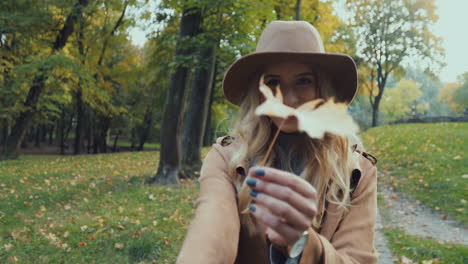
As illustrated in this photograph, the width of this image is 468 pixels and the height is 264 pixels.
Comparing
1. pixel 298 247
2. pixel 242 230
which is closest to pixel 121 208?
pixel 242 230

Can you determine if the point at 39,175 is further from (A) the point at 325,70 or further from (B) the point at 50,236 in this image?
(A) the point at 325,70

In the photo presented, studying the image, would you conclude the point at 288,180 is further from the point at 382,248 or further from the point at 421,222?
the point at 421,222

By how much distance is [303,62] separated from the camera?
65.5 inches

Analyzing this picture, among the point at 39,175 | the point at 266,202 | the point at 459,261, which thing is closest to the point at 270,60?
the point at 266,202

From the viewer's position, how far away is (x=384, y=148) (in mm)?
13422

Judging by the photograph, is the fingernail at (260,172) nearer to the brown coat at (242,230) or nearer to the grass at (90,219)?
the brown coat at (242,230)

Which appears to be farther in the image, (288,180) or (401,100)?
(401,100)

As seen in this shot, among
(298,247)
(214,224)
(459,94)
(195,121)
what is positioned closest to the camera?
(298,247)

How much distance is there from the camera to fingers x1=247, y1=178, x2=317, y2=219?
103 centimetres

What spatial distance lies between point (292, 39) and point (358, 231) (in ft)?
3.11

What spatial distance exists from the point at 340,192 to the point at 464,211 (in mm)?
6093

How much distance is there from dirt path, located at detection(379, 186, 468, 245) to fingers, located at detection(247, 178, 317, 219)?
17.7 ft

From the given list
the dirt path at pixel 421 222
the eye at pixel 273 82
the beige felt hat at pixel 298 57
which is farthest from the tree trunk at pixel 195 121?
the eye at pixel 273 82

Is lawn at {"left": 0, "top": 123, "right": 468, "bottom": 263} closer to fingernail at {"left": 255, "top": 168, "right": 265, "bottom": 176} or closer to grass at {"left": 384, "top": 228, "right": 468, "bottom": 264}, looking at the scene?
grass at {"left": 384, "top": 228, "right": 468, "bottom": 264}
